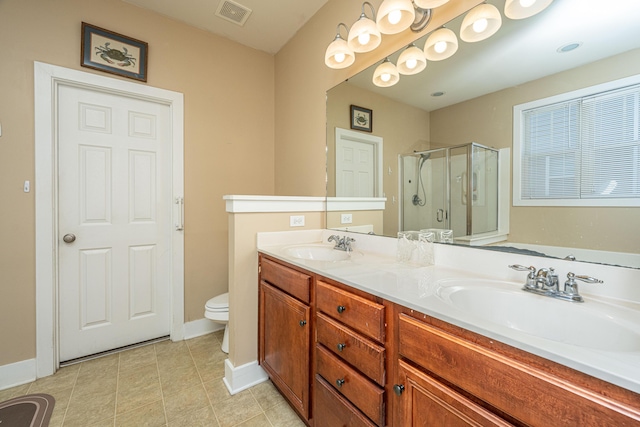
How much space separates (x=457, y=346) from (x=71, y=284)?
2547mm

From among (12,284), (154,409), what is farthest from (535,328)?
(12,284)

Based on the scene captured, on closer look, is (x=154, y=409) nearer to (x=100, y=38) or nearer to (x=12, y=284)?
(x=12, y=284)

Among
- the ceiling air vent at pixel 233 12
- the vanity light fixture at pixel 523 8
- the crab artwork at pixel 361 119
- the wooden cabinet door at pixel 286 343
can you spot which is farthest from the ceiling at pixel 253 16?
the wooden cabinet door at pixel 286 343

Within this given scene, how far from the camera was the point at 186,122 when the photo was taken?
228 centimetres

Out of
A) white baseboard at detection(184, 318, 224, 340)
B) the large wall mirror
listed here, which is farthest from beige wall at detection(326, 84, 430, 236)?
white baseboard at detection(184, 318, 224, 340)

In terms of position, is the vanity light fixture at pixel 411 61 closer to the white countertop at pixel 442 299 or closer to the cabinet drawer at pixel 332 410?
the white countertop at pixel 442 299

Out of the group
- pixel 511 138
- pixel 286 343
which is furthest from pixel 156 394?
pixel 511 138

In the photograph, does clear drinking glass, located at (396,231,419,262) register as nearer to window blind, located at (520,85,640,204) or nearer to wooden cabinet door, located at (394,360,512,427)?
window blind, located at (520,85,640,204)

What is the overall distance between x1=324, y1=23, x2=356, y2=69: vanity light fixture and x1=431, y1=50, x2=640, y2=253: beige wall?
0.76m

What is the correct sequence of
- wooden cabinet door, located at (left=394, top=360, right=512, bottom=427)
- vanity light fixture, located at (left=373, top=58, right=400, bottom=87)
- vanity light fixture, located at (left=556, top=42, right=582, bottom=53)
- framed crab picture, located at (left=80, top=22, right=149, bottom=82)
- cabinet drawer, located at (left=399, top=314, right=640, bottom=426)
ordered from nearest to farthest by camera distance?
cabinet drawer, located at (left=399, top=314, right=640, bottom=426), wooden cabinet door, located at (left=394, top=360, right=512, bottom=427), vanity light fixture, located at (left=556, top=42, right=582, bottom=53), vanity light fixture, located at (left=373, top=58, right=400, bottom=87), framed crab picture, located at (left=80, top=22, right=149, bottom=82)

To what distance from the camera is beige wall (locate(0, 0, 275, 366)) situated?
169 cm

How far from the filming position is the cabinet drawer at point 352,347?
0.89m

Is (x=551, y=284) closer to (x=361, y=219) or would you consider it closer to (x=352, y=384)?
(x=352, y=384)

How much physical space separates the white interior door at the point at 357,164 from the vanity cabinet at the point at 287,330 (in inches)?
29.9
